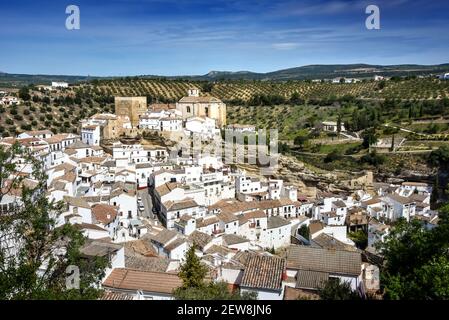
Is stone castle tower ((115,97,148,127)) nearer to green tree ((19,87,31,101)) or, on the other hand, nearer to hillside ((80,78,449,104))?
green tree ((19,87,31,101))

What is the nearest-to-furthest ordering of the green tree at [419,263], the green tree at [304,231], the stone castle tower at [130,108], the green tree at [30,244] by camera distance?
the green tree at [30,244] → the green tree at [419,263] → the green tree at [304,231] → the stone castle tower at [130,108]

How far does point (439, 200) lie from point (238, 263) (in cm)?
1685

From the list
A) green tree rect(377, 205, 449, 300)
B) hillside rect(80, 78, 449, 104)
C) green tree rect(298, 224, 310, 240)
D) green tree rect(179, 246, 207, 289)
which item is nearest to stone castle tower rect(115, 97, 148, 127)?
hillside rect(80, 78, 449, 104)

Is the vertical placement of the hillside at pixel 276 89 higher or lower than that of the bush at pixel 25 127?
higher

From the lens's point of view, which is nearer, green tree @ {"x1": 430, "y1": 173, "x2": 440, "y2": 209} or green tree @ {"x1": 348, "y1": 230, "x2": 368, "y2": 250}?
green tree @ {"x1": 348, "y1": 230, "x2": 368, "y2": 250}

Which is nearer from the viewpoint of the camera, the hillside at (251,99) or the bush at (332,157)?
the bush at (332,157)

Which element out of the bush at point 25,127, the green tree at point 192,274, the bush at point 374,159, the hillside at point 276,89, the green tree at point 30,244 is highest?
the hillside at point 276,89

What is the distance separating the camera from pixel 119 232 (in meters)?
14.7

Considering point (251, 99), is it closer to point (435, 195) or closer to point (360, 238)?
point (435, 195)

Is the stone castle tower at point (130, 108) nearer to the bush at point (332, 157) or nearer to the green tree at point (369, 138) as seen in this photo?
the bush at point (332, 157)

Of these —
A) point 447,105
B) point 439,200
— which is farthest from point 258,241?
point 447,105

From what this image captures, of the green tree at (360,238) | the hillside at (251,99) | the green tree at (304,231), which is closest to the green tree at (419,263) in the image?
the green tree at (304,231)

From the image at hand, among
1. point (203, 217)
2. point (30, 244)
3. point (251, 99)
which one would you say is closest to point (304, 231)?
point (203, 217)
